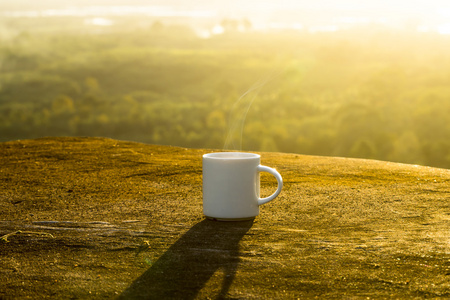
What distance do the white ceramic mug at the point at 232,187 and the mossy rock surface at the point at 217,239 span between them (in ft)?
0.26

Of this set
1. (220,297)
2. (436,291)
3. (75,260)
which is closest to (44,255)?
(75,260)

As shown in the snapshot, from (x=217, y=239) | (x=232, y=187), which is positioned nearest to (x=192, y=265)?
(x=217, y=239)

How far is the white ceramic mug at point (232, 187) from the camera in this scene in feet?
8.64

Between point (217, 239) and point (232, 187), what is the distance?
305 millimetres

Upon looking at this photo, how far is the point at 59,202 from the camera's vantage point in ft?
11.2

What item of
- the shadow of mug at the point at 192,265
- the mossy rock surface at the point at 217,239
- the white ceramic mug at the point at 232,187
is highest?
the white ceramic mug at the point at 232,187

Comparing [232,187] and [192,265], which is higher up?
[232,187]

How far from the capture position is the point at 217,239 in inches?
96.6

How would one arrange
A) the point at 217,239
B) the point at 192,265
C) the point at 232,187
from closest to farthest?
the point at 192,265, the point at 217,239, the point at 232,187

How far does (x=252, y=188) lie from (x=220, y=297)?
2.91 feet

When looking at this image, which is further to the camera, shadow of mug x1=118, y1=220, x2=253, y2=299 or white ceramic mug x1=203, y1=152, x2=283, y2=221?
white ceramic mug x1=203, y1=152, x2=283, y2=221

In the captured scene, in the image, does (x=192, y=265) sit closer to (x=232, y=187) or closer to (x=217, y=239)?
(x=217, y=239)

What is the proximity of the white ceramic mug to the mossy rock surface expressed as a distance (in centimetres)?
8

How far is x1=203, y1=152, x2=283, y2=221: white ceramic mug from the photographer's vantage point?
263 centimetres
